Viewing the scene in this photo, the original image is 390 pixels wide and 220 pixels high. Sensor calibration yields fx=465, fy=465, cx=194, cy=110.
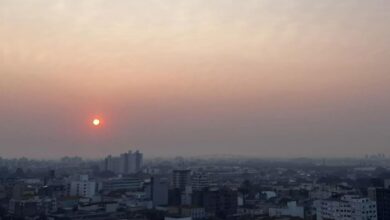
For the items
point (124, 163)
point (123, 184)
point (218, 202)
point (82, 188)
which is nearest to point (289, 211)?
point (218, 202)

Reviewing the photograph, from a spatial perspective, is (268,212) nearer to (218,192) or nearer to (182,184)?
(218,192)

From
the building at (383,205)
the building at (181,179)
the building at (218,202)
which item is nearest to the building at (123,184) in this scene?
the building at (181,179)

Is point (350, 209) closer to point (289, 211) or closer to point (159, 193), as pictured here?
point (289, 211)

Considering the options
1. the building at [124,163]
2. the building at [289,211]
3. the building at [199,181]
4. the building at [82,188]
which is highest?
the building at [124,163]

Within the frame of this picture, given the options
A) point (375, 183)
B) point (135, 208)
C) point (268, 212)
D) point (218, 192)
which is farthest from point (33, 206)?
point (375, 183)

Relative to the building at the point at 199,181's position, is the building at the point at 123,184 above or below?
below

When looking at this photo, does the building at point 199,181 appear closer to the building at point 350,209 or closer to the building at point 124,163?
the building at point 350,209

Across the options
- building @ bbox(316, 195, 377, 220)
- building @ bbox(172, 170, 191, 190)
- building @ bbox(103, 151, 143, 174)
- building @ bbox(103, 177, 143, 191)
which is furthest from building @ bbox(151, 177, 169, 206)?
building @ bbox(103, 151, 143, 174)
